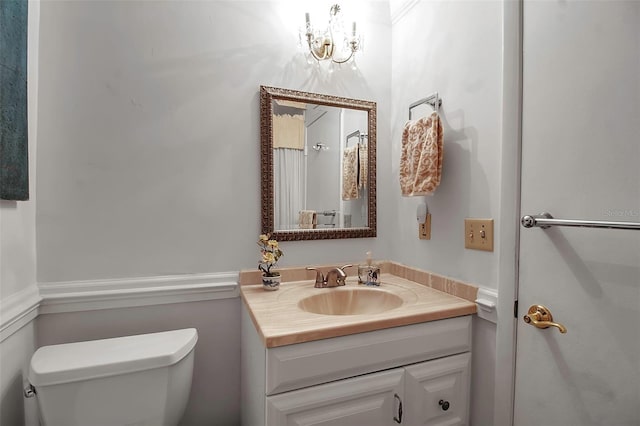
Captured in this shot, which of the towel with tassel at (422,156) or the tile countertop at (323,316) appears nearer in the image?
the tile countertop at (323,316)

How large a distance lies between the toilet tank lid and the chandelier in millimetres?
1375

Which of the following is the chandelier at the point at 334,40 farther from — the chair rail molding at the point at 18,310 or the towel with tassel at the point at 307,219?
the chair rail molding at the point at 18,310

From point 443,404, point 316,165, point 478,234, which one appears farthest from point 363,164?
point 443,404

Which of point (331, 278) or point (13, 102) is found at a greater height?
point (13, 102)

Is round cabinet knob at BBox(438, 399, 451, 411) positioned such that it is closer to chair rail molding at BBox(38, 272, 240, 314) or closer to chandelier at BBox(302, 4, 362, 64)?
chair rail molding at BBox(38, 272, 240, 314)

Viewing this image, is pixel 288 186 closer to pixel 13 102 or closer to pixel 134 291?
pixel 134 291

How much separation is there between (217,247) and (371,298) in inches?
28.8

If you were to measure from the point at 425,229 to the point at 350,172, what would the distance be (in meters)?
0.47

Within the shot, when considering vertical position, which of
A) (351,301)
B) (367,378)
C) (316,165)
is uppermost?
(316,165)

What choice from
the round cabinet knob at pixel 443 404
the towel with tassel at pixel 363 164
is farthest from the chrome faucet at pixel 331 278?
the round cabinet knob at pixel 443 404

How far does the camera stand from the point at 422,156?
4.09 ft

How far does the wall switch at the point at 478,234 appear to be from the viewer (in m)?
1.08

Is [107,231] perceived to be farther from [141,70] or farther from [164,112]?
[141,70]

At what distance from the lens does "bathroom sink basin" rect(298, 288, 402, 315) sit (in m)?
1.29
